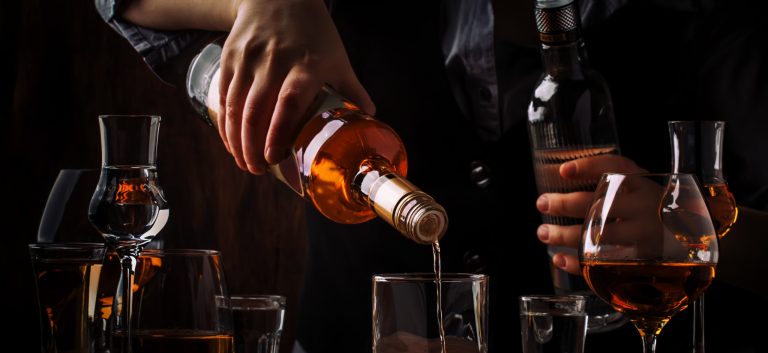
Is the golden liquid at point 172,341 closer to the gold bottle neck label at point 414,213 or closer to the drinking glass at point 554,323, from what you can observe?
the gold bottle neck label at point 414,213

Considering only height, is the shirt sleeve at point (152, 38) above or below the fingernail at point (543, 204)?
above

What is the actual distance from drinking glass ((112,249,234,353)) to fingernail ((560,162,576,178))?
58cm

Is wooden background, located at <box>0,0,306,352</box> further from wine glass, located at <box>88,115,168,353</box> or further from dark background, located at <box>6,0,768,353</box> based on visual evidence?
wine glass, located at <box>88,115,168,353</box>

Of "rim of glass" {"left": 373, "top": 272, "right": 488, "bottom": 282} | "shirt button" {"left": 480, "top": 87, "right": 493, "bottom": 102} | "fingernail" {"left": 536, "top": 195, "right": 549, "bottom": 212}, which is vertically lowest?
"rim of glass" {"left": 373, "top": 272, "right": 488, "bottom": 282}

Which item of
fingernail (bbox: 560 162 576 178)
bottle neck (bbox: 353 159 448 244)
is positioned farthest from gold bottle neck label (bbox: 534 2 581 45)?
bottle neck (bbox: 353 159 448 244)

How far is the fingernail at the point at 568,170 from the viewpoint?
122 cm

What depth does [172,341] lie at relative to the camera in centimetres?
75

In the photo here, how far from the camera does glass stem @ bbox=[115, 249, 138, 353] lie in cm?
74

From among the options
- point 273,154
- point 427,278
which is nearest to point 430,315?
point 427,278

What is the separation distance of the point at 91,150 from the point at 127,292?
1.60 metres

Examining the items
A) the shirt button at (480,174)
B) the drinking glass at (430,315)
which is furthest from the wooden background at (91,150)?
the drinking glass at (430,315)

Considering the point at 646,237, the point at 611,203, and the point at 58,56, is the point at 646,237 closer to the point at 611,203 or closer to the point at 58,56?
the point at 611,203

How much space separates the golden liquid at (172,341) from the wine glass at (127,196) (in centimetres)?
4

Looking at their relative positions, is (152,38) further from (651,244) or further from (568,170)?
(651,244)
